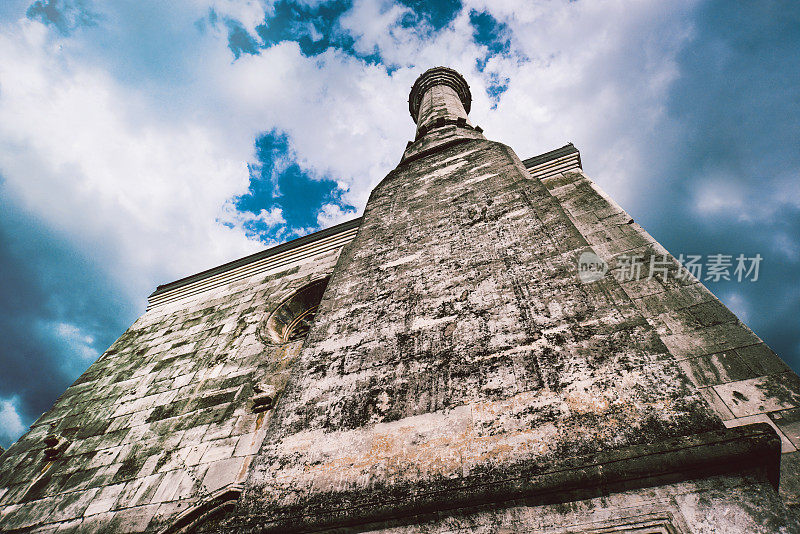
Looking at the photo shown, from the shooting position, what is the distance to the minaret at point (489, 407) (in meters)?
1.57

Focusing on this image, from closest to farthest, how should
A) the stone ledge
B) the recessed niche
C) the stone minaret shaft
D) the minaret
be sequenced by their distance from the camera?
the stone ledge → the minaret → the recessed niche → the stone minaret shaft

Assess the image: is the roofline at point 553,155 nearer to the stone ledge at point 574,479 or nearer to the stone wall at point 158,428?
the stone wall at point 158,428

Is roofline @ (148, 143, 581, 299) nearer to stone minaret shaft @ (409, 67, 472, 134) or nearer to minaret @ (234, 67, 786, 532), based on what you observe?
stone minaret shaft @ (409, 67, 472, 134)

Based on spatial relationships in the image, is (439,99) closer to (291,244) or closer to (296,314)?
(291,244)

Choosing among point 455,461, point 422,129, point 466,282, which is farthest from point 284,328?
point 422,129

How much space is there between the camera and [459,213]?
14.4ft

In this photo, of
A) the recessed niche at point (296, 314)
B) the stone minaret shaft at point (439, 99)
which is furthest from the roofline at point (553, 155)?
the recessed niche at point (296, 314)

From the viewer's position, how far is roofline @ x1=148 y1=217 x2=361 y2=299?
827 cm

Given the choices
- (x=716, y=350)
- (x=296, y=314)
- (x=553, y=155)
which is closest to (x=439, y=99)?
(x=553, y=155)

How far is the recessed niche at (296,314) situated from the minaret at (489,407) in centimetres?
266

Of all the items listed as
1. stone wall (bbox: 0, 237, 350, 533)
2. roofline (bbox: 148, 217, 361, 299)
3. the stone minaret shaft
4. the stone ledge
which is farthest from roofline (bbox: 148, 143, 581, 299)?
the stone ledge

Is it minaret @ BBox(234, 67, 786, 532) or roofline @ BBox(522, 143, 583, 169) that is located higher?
roofline @ BBox(522, 143, 583, 169)

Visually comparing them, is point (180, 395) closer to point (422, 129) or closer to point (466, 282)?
point (466, 282)

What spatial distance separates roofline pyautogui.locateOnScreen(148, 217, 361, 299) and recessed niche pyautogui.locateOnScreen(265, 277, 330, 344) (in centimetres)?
201
